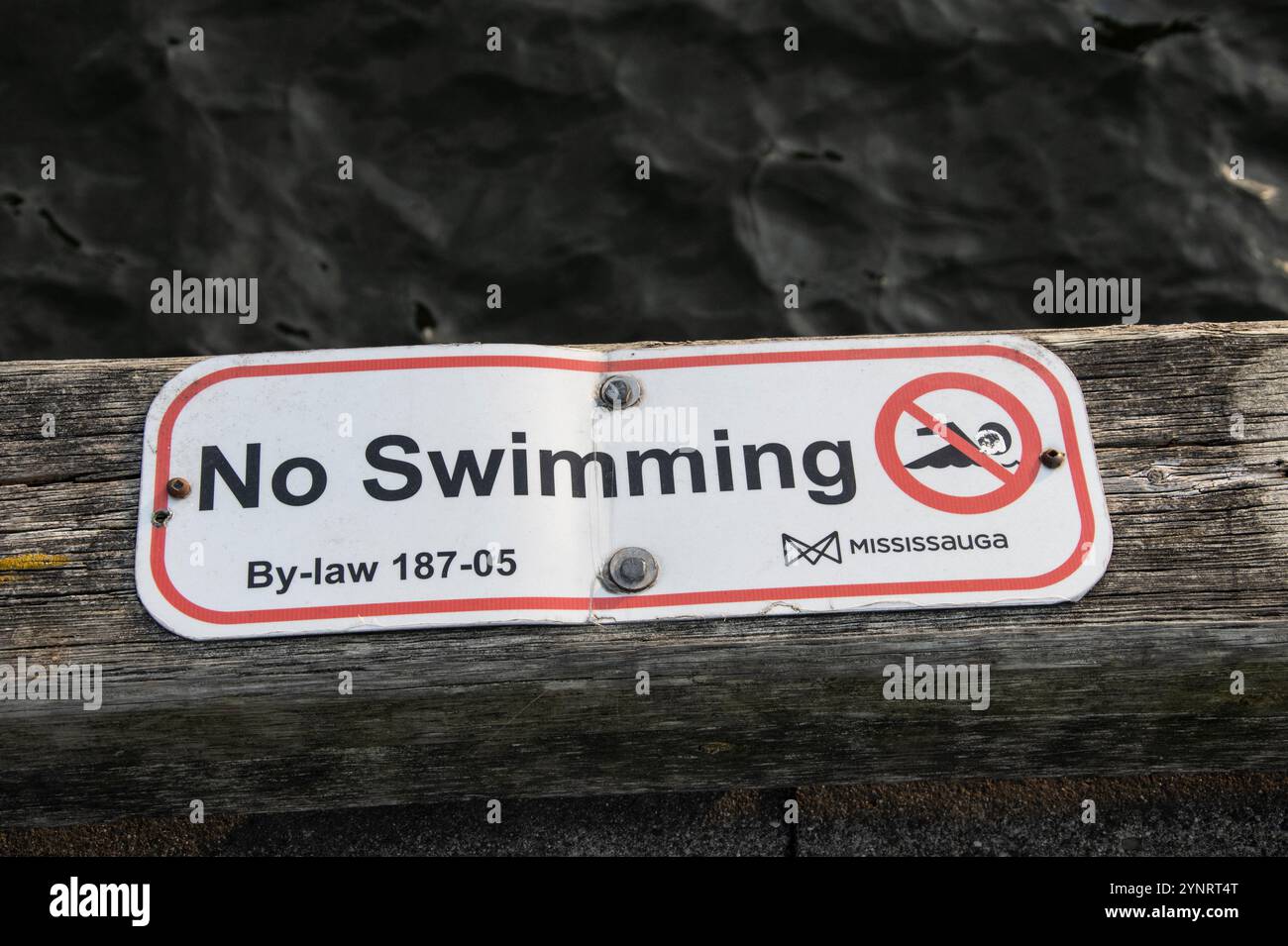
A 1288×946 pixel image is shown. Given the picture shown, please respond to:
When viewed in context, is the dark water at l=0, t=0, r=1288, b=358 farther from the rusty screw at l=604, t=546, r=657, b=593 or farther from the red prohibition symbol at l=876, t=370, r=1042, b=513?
the rusty screw at l=604, t=546, r=657, b=593

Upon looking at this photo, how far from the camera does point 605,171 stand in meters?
4.25

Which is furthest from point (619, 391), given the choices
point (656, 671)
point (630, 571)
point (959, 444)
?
point (959, 444)

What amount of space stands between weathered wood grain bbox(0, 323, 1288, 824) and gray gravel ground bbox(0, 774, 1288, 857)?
56cm

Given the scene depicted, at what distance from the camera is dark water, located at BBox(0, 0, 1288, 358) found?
13.3 ft

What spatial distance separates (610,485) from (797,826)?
1.14 m

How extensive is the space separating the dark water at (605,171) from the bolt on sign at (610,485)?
78.0 inches

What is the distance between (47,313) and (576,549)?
300 cm

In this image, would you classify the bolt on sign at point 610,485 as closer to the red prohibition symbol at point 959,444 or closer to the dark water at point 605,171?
the red prohibition symbol at point 959,444

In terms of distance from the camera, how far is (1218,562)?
1950 mm

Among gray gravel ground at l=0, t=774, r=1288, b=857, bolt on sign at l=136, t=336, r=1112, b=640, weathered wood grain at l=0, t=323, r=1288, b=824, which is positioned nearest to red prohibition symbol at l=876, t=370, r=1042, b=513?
bolt on sign at l=136, t=336, r=1112, b=640

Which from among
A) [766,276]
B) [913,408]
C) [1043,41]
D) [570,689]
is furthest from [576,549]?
[1043,41]

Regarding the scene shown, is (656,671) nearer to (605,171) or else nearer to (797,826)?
(797,826)

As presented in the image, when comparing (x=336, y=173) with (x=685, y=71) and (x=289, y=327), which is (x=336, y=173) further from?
(x=685, y=71)

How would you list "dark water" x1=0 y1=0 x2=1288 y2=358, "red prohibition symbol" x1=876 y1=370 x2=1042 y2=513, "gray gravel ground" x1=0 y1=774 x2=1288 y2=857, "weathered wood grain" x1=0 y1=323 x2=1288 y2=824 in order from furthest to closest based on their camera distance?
"dark water" x1=0 y1=0 x2=1288 y2=358 < "gray gravel ground" x1=0 y1=774 x2=1288 y2=857 < "red prohibition symbol" x1=876 y1=370 x2=1042 y2=513 < "weathered wood grain" x1=0 y1=323 x2=1288 y2=824
